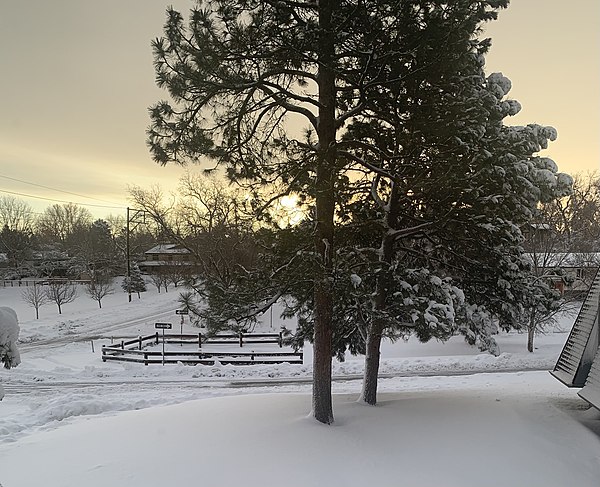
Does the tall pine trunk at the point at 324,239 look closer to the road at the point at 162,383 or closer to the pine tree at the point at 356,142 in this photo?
the pine tree at the point at 356,142

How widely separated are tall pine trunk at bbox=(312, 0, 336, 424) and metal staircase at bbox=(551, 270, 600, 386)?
4.53 m

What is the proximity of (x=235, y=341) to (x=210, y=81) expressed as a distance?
16.3 meters

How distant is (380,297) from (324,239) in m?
1.61

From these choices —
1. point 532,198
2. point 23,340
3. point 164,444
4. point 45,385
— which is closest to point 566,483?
point 532,198

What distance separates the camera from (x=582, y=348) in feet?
25.9

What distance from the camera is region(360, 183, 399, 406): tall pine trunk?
7637mm

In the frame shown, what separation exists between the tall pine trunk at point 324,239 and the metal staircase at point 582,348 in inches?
178

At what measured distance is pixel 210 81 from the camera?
6.64 metres

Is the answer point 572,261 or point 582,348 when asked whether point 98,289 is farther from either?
point 582,348

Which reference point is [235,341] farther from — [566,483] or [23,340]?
[566,483]

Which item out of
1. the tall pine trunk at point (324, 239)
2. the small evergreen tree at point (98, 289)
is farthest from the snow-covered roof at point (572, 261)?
the small evergreen tree at point (98, 289)

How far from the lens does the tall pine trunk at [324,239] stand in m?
6.58

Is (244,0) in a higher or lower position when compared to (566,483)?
higher

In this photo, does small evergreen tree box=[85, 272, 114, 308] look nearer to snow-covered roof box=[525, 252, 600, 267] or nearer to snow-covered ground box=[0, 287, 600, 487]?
snow-covered ground box=[0, 287, 600, 487]
